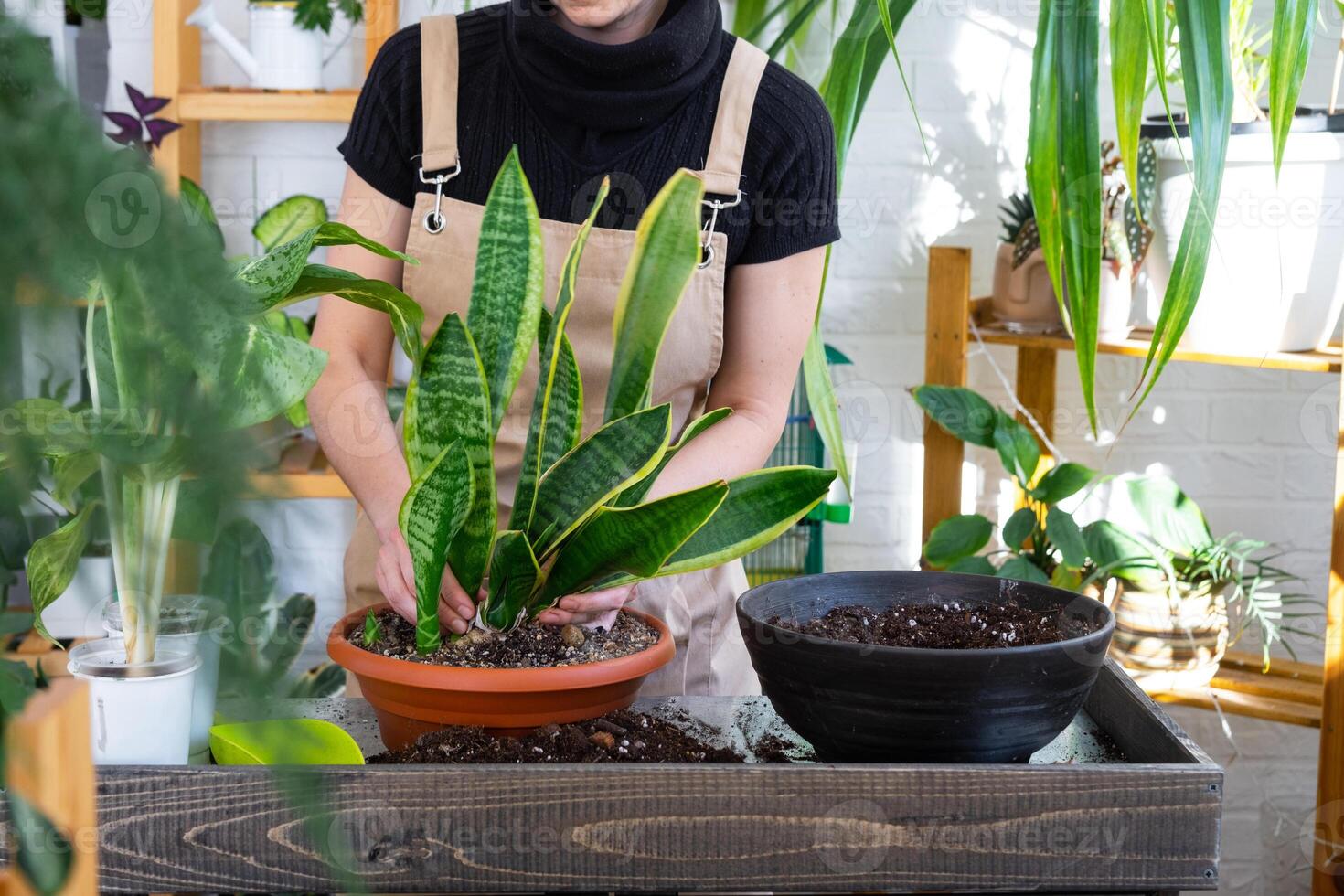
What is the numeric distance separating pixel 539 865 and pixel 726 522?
223 mm

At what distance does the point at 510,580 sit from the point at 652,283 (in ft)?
0.65

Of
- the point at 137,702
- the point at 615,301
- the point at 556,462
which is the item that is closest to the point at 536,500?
the point at 556,462

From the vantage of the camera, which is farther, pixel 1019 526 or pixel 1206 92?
pixel 1019 526

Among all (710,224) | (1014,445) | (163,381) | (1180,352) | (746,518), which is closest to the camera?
(163,381)

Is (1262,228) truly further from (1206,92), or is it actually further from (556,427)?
(556,427)

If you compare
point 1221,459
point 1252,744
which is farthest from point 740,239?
point 1252,744

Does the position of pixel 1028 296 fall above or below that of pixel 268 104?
below

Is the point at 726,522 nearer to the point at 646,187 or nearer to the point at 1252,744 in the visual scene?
the point at 646,187

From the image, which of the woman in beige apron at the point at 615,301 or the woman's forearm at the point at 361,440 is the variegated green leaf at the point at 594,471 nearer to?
the woman's forearm at the point at 361,440

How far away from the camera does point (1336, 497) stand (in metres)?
1.62

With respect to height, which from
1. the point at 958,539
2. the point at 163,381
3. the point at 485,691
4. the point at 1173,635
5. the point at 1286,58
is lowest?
the point at 1173,635

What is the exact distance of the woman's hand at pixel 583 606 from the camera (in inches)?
30.1

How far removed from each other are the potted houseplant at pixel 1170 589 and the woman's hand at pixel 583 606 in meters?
1.17

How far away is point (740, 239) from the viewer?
3.75 feet
